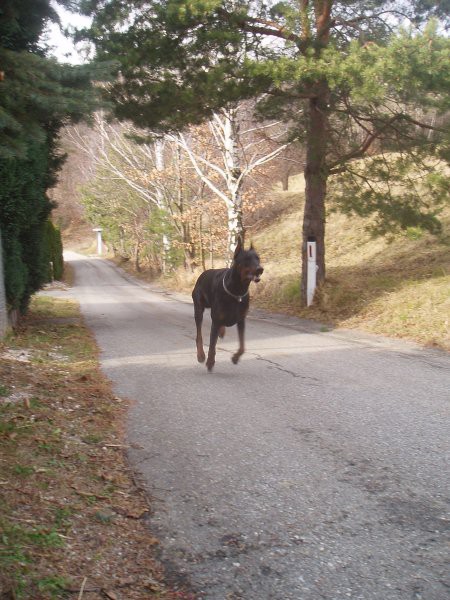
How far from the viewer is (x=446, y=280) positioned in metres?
13.3

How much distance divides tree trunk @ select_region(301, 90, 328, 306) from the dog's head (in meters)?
7.79

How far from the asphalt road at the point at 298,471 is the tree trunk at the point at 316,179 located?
6742 mm

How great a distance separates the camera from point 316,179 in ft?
47.9

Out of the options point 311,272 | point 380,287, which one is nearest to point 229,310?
point 311,272

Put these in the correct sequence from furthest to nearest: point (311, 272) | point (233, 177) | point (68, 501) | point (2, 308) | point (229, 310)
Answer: point (233, 177), point (311, 272), point (2, 308), point (229, 310), point (68, 501)

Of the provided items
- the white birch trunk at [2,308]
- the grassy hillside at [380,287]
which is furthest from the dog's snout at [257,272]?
the white birch trunk at [2,308]

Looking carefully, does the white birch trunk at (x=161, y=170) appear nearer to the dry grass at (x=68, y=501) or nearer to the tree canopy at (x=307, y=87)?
the tree canopy at (x=307, y=87)

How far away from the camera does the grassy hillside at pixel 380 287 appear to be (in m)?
11.5

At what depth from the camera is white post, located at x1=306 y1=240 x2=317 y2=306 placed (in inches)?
588

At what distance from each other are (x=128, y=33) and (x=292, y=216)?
2477 cm

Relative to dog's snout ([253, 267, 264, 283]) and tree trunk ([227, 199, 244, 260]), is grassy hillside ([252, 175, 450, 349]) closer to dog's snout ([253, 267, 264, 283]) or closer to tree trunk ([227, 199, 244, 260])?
tree trunk ([227, 199, 244, 260])

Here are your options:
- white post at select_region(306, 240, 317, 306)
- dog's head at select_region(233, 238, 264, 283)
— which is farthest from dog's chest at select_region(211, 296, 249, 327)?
white post at select_region(306, 240, 317, 306)

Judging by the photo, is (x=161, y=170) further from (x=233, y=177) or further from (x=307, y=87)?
(x=307, y=87)

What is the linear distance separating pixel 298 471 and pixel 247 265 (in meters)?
3.28
